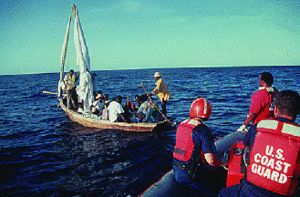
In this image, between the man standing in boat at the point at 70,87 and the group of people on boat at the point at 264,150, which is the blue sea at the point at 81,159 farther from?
the group of people on boat at the point at 264,150

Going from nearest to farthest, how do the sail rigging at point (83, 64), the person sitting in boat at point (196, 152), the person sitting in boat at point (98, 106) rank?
the person sitting in boat at point (196, 152) → the sail rigging at point (83, 64) → the person sitting in boat at point (98, 106)

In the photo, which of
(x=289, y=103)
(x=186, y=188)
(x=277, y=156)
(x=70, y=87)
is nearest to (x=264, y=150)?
(x=277, y=156)

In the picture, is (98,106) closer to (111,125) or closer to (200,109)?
(111,125)

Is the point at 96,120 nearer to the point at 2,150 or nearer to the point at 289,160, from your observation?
the point at 2,150

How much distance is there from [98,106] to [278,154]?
1105 centimetres

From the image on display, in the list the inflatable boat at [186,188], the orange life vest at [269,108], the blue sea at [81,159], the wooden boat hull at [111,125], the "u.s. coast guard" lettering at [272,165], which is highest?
the orange life vest at [269,108]

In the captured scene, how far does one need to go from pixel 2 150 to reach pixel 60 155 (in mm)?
3101

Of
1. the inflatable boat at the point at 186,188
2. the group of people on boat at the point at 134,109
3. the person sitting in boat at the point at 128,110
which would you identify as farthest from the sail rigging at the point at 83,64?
the inflatable boat at the point at 186,188

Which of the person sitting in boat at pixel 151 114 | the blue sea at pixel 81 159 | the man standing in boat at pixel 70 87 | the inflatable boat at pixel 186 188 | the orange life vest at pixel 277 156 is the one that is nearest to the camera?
the orange life vest at pixel 277 156

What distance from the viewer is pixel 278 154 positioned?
2.24m

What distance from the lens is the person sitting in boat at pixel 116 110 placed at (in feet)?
33.6

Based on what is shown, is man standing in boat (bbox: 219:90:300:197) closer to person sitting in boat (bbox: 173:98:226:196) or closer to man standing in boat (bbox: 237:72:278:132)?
person sitting in boat (bbox: 173:98:226:196)

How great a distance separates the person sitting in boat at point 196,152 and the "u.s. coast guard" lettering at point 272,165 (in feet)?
2.33

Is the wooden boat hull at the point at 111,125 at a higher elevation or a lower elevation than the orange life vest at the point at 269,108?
lower
